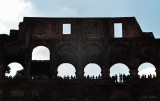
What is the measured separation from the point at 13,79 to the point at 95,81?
26.8 feet

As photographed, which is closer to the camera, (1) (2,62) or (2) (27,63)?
(2) (27,63)

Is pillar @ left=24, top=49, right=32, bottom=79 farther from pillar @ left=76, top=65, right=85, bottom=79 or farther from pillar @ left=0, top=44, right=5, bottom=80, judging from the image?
pillar @ left=76, top=65, right=85, bottom=79

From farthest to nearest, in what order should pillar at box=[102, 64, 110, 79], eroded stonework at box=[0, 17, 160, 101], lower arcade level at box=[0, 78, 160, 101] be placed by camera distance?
eroded stonework at box=[0, 17, 160, 101] < pillar at box=[102, 64, 110, 79] < lower arcade level at box=[0, 78, 160, 101]

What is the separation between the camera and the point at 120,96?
116 feet

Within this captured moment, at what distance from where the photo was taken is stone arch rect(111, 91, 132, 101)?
3516 cm

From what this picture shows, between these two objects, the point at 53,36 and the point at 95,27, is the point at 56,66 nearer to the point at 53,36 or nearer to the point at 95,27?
the point at 53,36

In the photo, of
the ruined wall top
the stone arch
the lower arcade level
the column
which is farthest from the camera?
the ruined wall top

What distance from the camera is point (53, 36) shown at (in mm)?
39000

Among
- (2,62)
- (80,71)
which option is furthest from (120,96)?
(2,62)

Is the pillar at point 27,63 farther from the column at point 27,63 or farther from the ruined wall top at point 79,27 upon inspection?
the ruined wall top at point 79,27

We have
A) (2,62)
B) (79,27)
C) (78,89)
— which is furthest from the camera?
(79,27)

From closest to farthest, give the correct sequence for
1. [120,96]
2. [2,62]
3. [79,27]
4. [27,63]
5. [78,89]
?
[120,96], [78,89], [27,63], [2,62], [79,27]

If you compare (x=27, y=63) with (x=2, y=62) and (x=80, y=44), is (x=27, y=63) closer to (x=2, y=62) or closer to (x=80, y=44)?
(x=2, y=62)

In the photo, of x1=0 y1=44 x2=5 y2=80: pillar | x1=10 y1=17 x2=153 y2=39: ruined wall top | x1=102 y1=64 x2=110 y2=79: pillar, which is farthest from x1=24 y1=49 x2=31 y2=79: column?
x1=102 y1=64 x2=110 y2=79: pillar
